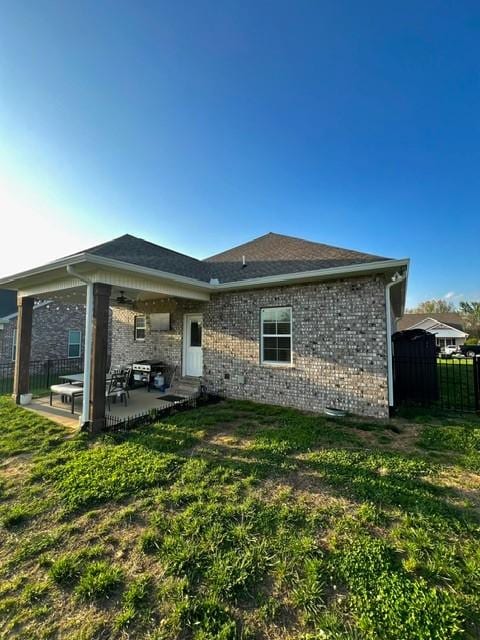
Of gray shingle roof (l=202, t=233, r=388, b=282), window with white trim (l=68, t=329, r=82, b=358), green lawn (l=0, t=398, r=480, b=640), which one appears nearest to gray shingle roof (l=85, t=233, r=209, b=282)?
gray shingle roof (l=202, t=233, r=388, b=282)

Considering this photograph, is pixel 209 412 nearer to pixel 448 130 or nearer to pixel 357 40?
pixel 357 40

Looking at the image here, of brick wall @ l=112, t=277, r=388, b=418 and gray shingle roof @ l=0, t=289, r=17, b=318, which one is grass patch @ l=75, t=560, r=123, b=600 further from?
gray shingle roof @ l=0, t=289, r=17, b=318

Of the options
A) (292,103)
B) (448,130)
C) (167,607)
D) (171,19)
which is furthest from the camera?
(448,130)

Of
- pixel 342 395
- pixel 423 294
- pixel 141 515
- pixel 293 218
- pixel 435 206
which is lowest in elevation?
pixel 141 515

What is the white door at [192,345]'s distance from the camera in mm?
9719

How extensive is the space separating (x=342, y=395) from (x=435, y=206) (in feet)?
42.2

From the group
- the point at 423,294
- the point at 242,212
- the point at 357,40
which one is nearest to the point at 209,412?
the point at 242,212

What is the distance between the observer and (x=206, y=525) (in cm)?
291

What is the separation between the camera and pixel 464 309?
2041 inches

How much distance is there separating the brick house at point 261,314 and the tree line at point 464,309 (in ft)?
152

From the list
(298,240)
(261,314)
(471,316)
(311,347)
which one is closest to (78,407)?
(261,314)

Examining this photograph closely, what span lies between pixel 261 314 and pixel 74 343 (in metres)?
13.9

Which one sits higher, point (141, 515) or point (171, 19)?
point (171, 19)

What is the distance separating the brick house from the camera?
21.0 feet
